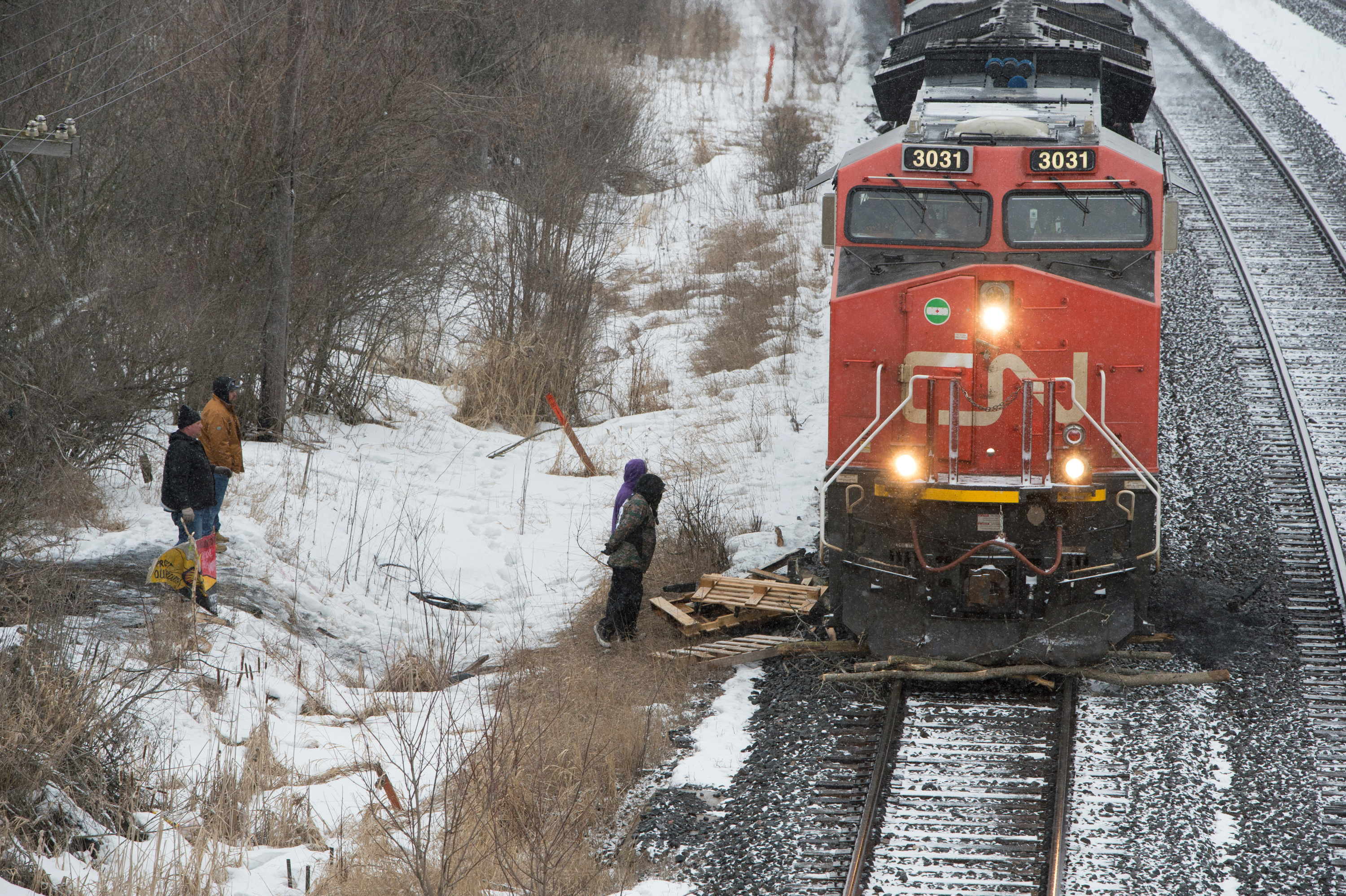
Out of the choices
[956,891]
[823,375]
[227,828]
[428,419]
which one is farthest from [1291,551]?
[428,419]

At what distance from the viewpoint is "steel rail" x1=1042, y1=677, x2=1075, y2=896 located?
5.80 meters

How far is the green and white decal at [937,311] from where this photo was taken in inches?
312

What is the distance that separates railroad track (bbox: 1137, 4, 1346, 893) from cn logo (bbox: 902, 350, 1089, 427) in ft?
7.94

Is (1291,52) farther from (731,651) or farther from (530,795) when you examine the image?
(530,795)

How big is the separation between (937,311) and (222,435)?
596cm

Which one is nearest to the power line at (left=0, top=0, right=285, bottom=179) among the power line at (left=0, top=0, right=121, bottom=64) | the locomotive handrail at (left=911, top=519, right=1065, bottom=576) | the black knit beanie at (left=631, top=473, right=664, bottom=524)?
the power line at (left=0, top=0, right=121, bottom=64)

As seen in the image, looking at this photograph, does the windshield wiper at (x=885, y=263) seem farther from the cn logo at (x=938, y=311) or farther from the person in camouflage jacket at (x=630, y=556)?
the person in camouflage jacket at (x=630, y=556)

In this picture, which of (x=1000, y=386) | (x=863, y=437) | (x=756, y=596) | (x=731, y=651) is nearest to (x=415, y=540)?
(x=756, y=596)

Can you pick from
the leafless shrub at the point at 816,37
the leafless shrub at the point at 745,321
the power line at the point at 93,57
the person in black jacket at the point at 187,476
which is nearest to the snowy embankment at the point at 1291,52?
the leafless shrub at the point at 816,37

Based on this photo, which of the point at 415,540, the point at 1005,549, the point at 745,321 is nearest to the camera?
the point at 1005,549

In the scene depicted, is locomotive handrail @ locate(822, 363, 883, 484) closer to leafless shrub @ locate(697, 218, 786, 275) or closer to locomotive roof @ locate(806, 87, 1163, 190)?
locomotive roof @ locate(806, 87, 1163, 190)

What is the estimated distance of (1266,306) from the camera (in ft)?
46.7

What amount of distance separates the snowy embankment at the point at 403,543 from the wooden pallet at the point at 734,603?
0.40 metres

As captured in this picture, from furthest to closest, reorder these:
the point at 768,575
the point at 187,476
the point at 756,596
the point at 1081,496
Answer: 1. the point at 768,575
2. the point at 756,596
3. the point at 187,476
4. the point at 1081,496
